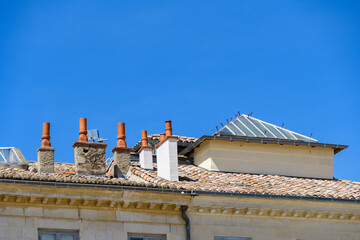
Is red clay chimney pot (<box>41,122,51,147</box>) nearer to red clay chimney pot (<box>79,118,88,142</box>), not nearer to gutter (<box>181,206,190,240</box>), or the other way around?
red clay chimney pot (<box>79,118,88,142</box>)

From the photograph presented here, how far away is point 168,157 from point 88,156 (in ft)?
8.46

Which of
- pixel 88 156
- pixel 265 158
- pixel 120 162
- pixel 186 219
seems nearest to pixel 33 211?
pixel 88 156

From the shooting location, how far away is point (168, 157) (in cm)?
3338

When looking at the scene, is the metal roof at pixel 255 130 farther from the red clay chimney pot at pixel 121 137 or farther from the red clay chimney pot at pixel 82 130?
the red clay chimney pot at pixel 82 130

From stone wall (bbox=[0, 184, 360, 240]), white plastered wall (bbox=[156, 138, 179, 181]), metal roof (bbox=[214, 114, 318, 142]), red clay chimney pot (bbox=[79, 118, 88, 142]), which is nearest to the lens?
stone wall (bbox=[0, 184, 360, 240])

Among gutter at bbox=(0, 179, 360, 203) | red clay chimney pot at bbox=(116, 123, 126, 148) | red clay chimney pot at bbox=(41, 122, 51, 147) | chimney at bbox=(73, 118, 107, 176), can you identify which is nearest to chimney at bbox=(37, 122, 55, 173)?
red clay chimney pot at bbox=(41, 122, 51, 147)

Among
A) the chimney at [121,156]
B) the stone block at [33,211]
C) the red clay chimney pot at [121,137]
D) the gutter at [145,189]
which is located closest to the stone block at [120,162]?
the chimney at [121,156]

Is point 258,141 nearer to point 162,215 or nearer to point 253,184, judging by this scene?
point 253,184

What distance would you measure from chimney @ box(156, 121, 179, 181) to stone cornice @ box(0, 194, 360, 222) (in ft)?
7.27

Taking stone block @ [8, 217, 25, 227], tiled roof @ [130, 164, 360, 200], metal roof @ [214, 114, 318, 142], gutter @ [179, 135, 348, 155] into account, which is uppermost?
metal roof @ [214, 114, 318, 142]

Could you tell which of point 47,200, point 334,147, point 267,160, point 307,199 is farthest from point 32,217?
point 334,147

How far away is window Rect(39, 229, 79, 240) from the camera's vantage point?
29.3m

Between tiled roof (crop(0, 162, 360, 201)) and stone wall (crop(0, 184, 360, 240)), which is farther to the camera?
tiled roof (crop(0, 162, 360, 201))

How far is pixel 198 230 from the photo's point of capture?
3102cm
